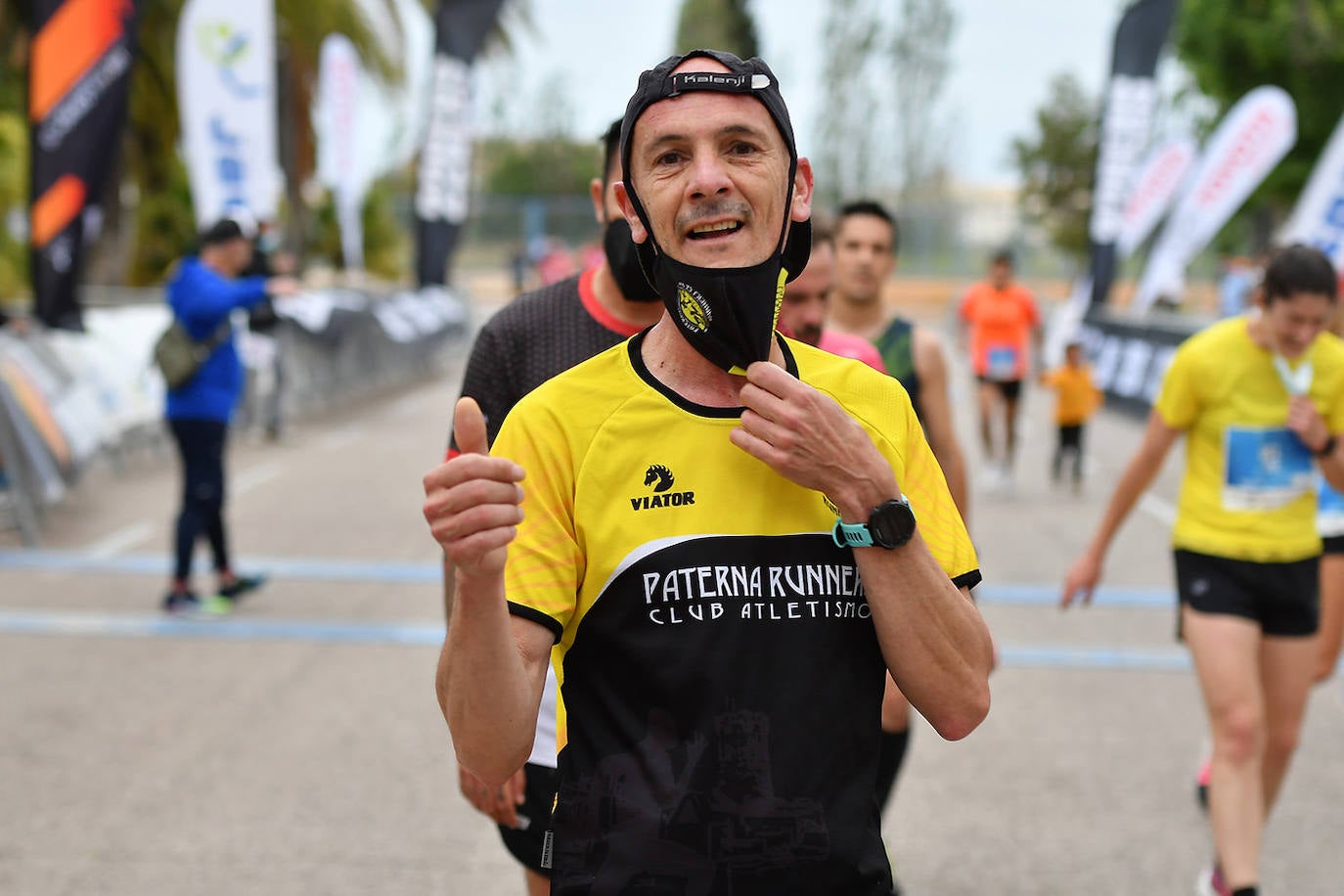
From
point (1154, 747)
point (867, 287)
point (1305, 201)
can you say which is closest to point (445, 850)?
point (867, 287)

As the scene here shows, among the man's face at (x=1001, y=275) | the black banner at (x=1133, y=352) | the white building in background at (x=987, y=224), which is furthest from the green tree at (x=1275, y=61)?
the man's face at (x=1001, y=275)

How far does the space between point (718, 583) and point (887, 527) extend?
234 mm

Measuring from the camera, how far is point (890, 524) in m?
1.80

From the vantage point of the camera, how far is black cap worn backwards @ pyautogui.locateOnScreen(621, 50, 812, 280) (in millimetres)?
1844

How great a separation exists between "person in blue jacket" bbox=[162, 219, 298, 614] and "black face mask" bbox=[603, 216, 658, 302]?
5.07m

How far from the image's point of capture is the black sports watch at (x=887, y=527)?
1.80m

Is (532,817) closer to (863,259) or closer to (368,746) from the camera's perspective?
(863,259)

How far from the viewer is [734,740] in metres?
1.85

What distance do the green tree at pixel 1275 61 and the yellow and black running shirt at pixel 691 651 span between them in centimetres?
3591

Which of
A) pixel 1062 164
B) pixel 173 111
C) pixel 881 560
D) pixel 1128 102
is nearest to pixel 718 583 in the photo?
pixel 881 560

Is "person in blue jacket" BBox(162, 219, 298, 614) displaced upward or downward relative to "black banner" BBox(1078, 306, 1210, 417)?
upward

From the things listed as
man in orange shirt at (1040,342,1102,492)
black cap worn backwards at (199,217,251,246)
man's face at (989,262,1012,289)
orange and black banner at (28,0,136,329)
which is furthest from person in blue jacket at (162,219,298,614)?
man's face at (989,262,1012,289)

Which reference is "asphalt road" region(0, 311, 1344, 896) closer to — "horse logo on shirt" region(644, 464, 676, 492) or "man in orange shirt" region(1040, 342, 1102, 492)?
"man in orange shirt" region(1040, 342, 1102, 492)

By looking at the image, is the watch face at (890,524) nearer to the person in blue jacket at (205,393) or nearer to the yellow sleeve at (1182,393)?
the yellow sleeve at (1182,393)
